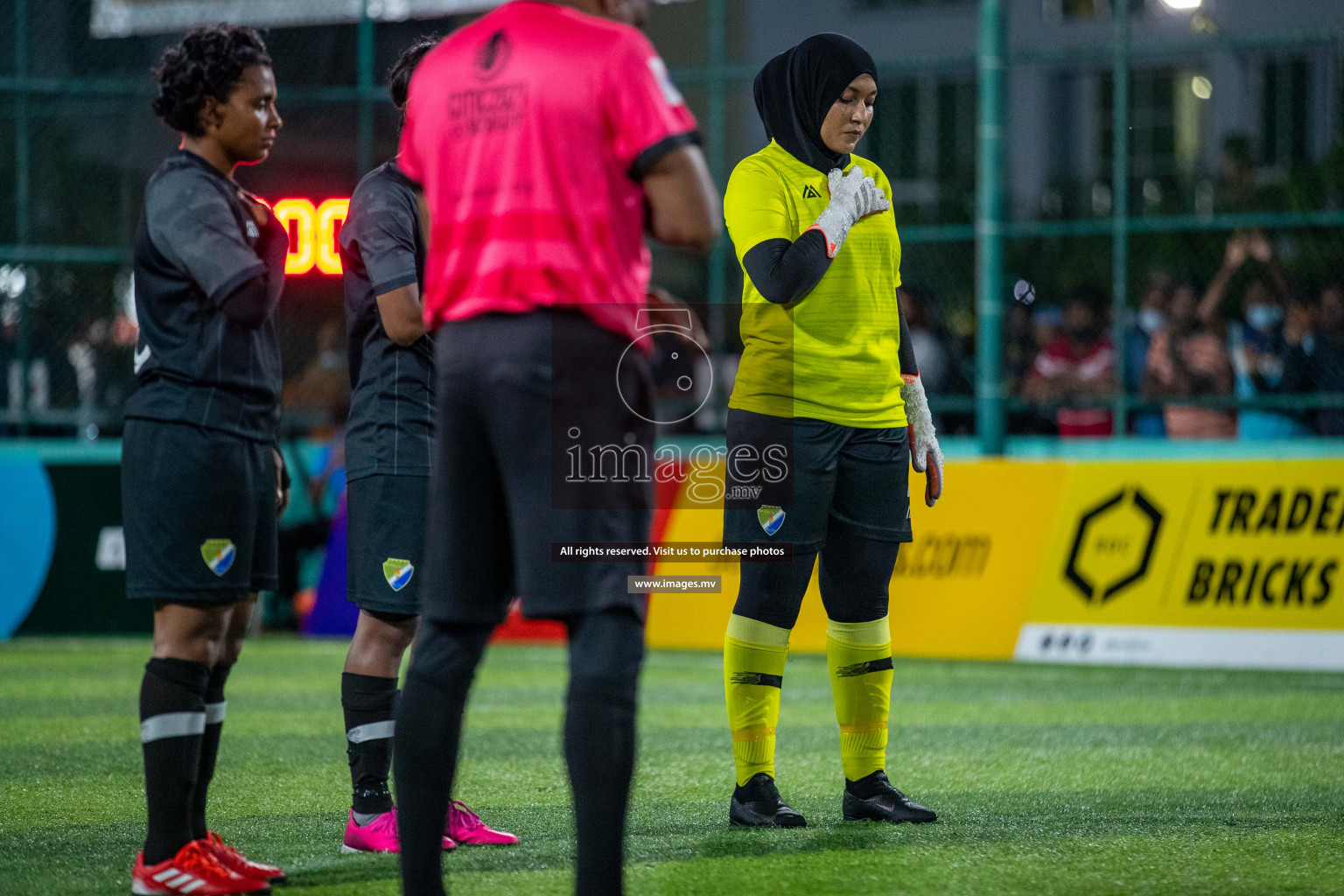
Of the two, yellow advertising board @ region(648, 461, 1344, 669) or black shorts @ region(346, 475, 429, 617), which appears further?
yellow advertising board @ region(648, 461, 1344, 669)

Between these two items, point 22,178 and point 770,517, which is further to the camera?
point 22,178

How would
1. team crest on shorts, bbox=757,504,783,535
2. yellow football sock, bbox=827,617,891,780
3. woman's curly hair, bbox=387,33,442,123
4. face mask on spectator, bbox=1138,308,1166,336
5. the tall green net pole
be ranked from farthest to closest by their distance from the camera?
face mask on spectator, bbox=1138,308,1166,336 → the tall green net pole → yellow football sock, bbox=827,617,891,780 → team crest on shorts, bbox=757,504,783,535 → woman's curly hair, bbox=387,33,442,123

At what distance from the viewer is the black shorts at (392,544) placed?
4.20 metres

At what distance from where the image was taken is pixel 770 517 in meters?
4.49

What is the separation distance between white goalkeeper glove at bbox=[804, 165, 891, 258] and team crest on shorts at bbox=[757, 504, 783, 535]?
729 mm

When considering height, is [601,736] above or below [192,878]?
above

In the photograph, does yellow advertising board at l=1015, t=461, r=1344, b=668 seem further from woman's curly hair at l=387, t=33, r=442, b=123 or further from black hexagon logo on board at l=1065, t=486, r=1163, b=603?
woman's curly hair at l=387, t=33, r=442, b=123

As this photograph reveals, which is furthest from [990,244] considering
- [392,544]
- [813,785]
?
[392,544]

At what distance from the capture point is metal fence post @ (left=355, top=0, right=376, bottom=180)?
11.9 metres

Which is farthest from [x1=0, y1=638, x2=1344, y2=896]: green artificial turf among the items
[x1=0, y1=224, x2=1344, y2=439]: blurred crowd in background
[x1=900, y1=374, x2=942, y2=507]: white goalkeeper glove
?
[x1=0, y1=224, x2=1344, y2=439]: blurred crowd in background

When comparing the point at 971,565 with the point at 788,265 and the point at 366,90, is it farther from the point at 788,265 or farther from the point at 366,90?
the point at 366,90

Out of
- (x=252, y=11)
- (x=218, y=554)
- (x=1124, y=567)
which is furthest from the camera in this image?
(x=252, y=11)

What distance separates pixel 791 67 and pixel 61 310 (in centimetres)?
872

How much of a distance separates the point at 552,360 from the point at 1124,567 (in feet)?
20.4
